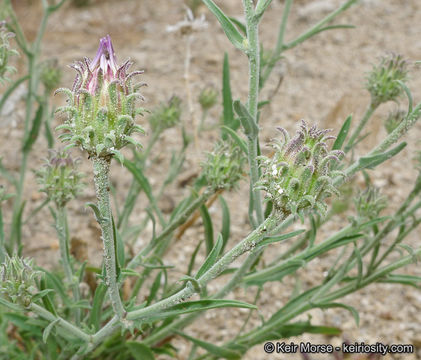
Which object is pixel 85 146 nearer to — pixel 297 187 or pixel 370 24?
pixel 297 187

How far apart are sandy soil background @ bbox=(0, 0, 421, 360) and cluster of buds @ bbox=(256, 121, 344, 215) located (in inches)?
60.1

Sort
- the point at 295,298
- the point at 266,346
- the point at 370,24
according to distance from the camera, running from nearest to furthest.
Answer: the point at 295,298
the point at 266,346
the point at 370,24

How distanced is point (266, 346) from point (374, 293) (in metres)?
1.02

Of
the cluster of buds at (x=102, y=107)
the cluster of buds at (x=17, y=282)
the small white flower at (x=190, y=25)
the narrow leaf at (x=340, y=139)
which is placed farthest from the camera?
the small white flower at (x=190, y=25)

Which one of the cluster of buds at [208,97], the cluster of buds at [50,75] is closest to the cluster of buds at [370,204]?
the cluster of buds at [208,97]

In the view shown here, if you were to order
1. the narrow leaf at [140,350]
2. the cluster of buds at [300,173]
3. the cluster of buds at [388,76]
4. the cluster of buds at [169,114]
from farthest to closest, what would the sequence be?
1. the cluster of buds at [169,114]
2. the cluster of buds at [388,76]
3. the narrow leaf at [140,350]
4. the cluster of buds at [300,173]

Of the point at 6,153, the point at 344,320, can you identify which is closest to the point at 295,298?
the point at 344,320

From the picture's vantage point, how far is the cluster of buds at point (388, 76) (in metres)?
2.93

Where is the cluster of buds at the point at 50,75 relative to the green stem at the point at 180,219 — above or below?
above

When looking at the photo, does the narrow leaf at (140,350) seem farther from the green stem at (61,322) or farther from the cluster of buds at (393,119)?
the cluster of buds at (393,119)

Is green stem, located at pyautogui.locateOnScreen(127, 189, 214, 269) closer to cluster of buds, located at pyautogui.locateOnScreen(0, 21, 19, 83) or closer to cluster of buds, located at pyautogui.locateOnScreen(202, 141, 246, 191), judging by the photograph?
Result: cluster of buds, located at pyautogui.locateOnScreen(202, 141, 246, 191)

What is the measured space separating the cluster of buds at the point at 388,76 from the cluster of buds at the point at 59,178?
1.57 metres

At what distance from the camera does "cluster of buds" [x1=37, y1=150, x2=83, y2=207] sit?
251cm

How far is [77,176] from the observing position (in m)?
2.55
